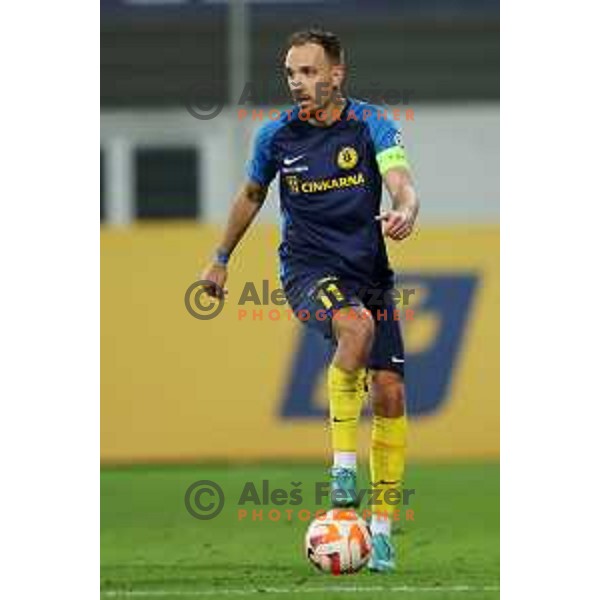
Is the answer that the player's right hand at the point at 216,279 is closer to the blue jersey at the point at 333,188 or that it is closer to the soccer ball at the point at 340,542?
the blue jersey at the point at 333,188

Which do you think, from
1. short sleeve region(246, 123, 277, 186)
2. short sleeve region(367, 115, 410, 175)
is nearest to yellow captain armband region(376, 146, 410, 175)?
short sleeve region(367, 115, 410, 175)

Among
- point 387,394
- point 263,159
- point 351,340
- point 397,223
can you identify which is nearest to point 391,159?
point 397,223

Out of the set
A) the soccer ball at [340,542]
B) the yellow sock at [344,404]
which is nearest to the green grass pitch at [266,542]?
the soccer ball at [340,542]

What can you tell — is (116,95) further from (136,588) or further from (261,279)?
(136,588)

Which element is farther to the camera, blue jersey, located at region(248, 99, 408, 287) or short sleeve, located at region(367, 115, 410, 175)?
blue jersey, located at region(248, 99, 408, 287)

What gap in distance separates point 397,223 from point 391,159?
611mm

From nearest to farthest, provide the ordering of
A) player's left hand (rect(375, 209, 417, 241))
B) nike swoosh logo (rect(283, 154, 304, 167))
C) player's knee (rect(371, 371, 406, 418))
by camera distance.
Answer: player's left hand (rect(375, 209, 417, 241)) → nike swoosh logo (rect(283, 154, 304, 167)) → player's knee (rect(371, 371, 406, 418))

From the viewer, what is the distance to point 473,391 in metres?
19.0

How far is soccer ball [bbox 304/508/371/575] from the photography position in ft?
33.8

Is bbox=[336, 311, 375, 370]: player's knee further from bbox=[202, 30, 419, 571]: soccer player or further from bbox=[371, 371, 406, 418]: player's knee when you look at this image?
bbox=[371, 371, 406, 418]: player's knee

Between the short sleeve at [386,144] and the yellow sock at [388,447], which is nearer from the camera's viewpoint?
the short sleeve at [386,144]

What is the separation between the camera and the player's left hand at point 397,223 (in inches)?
392

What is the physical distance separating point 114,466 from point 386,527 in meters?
7.96

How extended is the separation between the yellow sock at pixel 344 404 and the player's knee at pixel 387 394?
0.53 meters
